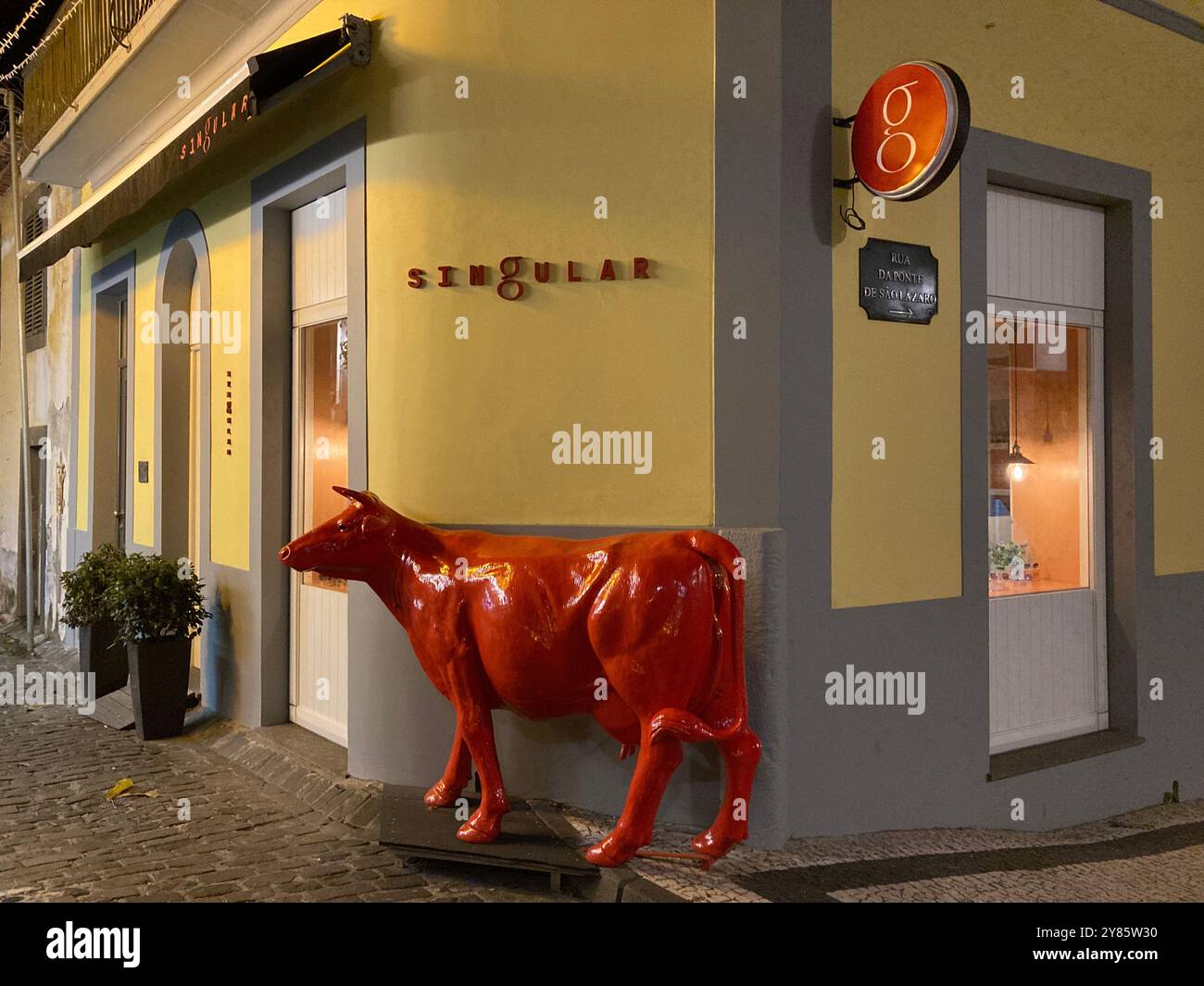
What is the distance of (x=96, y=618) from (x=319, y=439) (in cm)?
242

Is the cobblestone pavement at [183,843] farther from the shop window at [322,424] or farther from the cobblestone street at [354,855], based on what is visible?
the shop window at [322,424]

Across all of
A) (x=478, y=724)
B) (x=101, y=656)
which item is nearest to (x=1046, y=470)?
(x=478, y=724)

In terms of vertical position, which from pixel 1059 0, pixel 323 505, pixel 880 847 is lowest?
pixel 880 847

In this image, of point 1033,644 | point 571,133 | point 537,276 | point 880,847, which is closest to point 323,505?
point 537,276

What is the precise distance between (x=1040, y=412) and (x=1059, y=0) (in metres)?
2.38

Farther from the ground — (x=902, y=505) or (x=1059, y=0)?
(x=1059, y=0)

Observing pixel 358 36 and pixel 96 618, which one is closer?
pixel 358 36

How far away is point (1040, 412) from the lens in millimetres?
5891

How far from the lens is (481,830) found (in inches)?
164

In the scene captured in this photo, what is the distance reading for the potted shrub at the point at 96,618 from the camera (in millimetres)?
7141

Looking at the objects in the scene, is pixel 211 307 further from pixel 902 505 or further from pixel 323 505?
pixel 902 505

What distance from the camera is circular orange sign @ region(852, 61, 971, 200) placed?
13.0ft

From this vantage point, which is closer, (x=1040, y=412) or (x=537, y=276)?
(x=537, y=276)

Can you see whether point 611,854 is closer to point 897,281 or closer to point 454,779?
point 454,779
